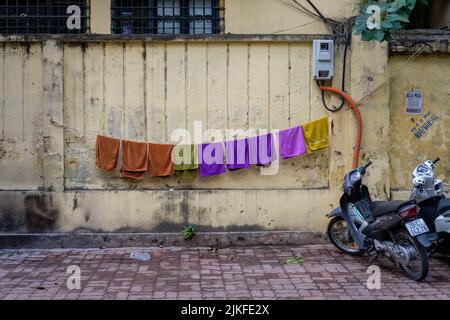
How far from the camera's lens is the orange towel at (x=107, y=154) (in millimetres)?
8020

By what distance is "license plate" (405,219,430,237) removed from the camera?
624 cm

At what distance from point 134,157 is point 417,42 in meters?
4.36

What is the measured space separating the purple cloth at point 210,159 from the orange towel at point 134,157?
786mm

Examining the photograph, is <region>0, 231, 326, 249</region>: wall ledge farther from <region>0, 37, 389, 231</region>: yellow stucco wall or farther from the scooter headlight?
the scooter headlight

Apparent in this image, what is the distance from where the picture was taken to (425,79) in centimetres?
838

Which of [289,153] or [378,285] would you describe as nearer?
[378,285]

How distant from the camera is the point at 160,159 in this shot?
8.04 meters

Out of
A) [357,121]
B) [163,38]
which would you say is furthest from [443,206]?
[163,38]

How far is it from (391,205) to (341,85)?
2216 mm

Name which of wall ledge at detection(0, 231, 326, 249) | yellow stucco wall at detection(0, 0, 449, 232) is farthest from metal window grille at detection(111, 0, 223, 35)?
wall ledge at detection(0, 231, 326, 249)

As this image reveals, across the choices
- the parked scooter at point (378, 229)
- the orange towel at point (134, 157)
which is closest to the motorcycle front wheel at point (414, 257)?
the parked scooter at point (378, 229)

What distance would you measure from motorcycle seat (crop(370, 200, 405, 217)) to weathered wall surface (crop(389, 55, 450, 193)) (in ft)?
4.64

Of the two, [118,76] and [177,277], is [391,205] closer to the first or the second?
[177,277]

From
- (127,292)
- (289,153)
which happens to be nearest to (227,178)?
(289,153)
